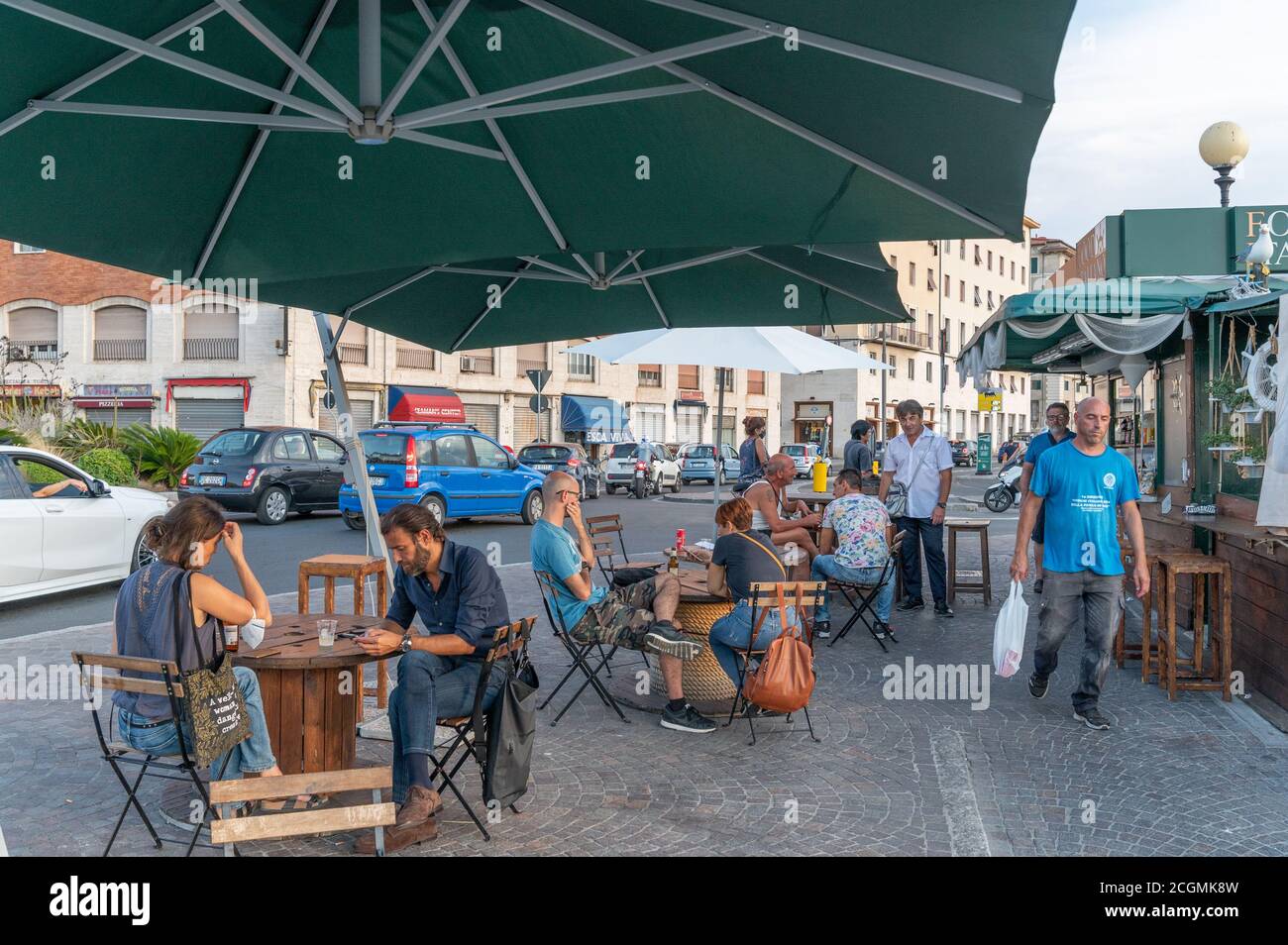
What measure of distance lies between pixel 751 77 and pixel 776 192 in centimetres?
86

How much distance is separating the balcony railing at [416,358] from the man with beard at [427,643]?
31.9 m

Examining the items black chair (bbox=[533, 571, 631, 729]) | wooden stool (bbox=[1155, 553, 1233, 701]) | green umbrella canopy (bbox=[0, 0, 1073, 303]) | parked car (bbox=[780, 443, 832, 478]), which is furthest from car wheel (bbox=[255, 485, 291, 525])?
parked car (bbox=[780, 443, 832, 478])

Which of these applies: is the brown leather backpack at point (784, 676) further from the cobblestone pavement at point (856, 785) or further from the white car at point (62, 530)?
the white car at point (62, 530)

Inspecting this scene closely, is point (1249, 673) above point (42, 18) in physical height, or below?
below

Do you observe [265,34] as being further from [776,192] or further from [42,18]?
[776,192]

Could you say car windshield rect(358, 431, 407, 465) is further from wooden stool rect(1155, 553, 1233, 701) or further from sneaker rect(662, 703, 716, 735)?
wooden stool rect(1155, 553, 1233, 701)

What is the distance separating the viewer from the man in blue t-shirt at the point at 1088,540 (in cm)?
588

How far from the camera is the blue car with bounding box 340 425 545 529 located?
53.6ft

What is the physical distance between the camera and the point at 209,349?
32.7m

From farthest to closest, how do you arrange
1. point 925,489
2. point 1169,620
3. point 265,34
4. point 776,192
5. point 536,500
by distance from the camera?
point 536,500 → point 925,489 → point 1169,620 → point 776,192 → point 265,34

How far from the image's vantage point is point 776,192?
5.00 m

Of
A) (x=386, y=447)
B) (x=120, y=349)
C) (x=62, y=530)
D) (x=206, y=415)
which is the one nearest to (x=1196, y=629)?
(x=62, y=530)

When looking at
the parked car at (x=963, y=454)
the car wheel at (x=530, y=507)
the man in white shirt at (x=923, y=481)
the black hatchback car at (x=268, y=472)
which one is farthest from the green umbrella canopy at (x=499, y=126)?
the parked car at (x=963, y=454)

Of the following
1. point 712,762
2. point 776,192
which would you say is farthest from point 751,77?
point 712,762
